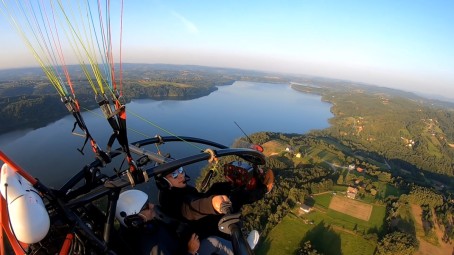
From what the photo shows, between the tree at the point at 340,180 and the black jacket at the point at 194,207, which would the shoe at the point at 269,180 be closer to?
the black jacket at the point at 194,207

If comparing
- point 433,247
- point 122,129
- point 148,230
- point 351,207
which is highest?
point 122,129

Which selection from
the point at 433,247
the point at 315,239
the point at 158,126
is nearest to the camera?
the point at 158,126

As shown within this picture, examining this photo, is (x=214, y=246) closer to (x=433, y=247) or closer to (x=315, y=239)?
(x=315, y=239)

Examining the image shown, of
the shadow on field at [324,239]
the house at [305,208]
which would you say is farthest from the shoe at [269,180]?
the house at [305,208]

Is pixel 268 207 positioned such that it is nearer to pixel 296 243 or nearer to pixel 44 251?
pixel 296 243

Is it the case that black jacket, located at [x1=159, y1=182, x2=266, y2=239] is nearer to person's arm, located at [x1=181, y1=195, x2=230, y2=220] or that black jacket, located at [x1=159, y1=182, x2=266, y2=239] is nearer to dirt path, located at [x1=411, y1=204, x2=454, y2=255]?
person's arm, located at [x1=181, y1=195, x2=230, y2=220]

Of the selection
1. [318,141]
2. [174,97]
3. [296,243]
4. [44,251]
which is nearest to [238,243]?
[44,251]

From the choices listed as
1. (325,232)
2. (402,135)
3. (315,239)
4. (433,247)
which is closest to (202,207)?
(315,239)

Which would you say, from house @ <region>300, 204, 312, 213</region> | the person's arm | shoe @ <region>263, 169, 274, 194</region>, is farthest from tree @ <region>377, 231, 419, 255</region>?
the person's arm
